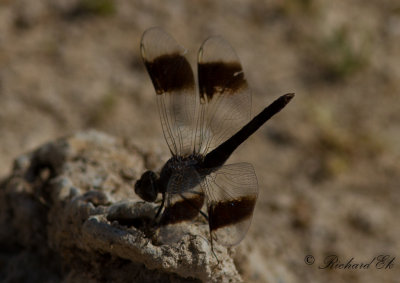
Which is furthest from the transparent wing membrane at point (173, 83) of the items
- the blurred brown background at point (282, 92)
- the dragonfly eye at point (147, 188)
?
the blurred brown background at point (282, 92)

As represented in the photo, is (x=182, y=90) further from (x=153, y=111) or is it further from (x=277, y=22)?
(x=277, y=22)

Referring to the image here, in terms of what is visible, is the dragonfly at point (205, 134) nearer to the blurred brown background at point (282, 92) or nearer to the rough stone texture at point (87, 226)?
the rough stone texture at point (87, 226)

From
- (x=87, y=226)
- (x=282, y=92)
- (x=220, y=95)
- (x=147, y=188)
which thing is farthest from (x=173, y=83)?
(x=282, y=92)

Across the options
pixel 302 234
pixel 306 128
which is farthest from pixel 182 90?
pixel 306 128

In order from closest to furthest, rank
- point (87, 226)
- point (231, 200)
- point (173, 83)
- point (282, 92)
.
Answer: point (87, 226), point (231, 200), point (173, 83), point (282, 92)

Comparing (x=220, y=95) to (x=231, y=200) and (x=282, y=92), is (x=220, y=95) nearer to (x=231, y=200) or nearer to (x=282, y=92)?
(x=231, y=200)

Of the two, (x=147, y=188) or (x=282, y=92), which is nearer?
(x=147, y=188)

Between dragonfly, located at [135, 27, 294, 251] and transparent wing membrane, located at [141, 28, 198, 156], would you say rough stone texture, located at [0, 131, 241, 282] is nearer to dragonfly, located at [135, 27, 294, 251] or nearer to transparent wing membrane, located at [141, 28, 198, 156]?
dragonfly, located at [135, 27, 294, 251]
